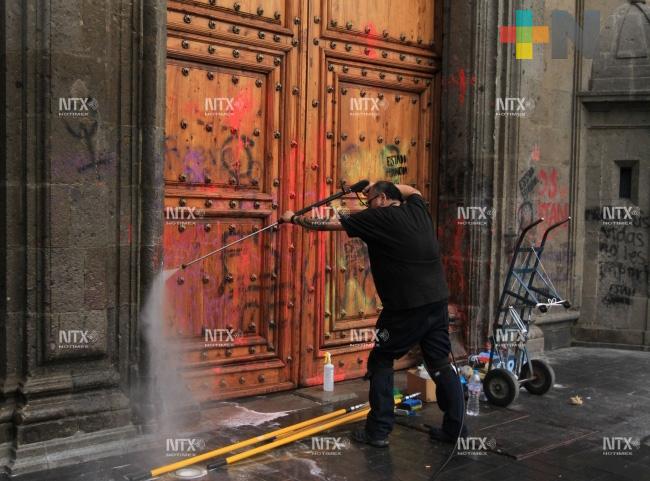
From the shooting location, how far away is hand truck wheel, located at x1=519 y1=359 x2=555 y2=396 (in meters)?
6.68

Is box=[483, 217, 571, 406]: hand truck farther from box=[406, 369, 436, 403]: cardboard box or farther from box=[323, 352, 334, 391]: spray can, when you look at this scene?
box=[323, 352, 334, 391]: spray can

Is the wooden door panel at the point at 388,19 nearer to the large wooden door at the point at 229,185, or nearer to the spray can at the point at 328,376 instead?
the large wooden door at the point at 229,185

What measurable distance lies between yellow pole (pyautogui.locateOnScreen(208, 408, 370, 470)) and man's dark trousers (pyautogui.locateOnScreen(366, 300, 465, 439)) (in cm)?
36

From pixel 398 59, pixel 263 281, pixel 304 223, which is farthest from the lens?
pixel 398 59

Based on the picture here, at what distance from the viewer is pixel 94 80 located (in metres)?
4.95

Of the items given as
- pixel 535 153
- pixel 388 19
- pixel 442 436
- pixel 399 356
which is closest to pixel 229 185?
pixel 399 356

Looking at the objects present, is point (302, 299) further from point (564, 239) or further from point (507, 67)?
point (564, 239)

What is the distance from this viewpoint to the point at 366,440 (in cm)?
530

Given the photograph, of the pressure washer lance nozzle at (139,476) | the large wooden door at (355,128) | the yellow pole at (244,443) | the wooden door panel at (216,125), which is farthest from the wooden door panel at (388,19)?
the pressure washer lance nozzle at (139,476)

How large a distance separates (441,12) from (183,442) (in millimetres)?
4842

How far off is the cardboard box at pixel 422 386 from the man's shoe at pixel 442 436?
0.94 m

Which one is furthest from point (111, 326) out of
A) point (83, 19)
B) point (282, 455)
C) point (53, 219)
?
point (83, 19)

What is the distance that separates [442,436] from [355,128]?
9.53 feet

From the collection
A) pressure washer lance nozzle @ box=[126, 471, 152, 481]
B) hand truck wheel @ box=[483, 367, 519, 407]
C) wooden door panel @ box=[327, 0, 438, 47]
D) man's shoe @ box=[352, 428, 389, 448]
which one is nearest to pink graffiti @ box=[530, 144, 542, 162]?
wooden door panel @ box=[327, 0, 438, 47]
